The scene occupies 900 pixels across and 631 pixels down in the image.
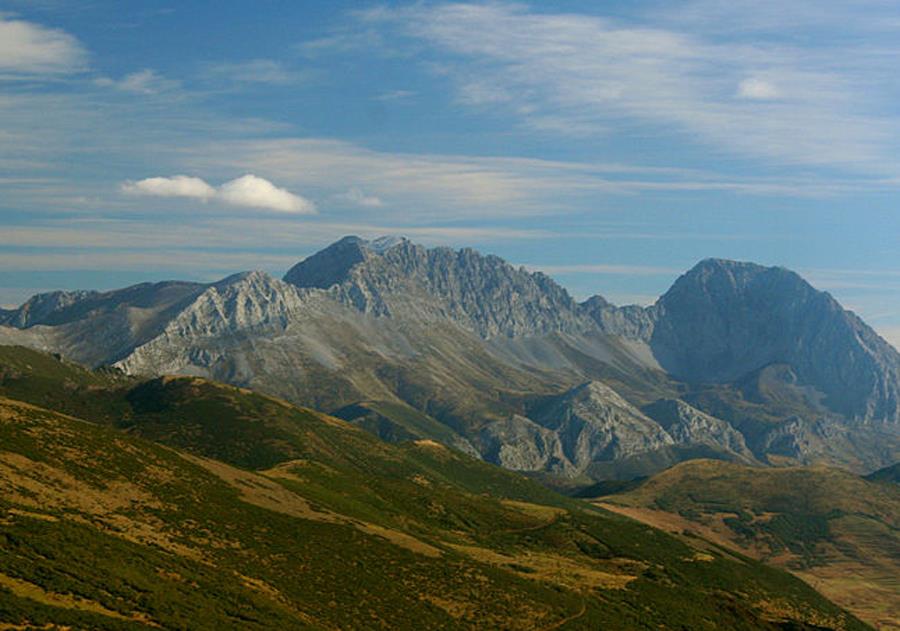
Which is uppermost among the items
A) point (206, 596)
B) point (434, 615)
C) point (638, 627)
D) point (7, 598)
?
point (7, 598)

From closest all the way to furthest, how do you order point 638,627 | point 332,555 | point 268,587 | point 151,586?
point 151,586, point 268,587, point 332,555, point 638,627

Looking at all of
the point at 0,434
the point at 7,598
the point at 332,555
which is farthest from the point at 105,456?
the point at 7,598

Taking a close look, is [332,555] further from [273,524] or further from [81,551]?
[81,551]

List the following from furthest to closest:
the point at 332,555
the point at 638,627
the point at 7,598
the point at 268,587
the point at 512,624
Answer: the point at 638,627
the point at 332,555
the point at 512,624
the point at 268,587
the point at 7,598

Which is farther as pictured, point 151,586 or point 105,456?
point 105,456

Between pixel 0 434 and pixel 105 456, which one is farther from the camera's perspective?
pixel 105 456

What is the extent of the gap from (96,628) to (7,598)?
10.6 m

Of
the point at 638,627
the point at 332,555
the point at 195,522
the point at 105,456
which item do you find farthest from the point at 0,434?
the point at 638,627

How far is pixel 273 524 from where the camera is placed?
193750 mm

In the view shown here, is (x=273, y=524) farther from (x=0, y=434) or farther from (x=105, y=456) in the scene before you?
(x=0, y=434)

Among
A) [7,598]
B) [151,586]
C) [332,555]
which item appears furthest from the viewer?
[332,555]

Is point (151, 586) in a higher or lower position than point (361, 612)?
higher

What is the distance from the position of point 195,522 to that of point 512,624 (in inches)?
2535

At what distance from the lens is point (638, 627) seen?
19425 centimetres
